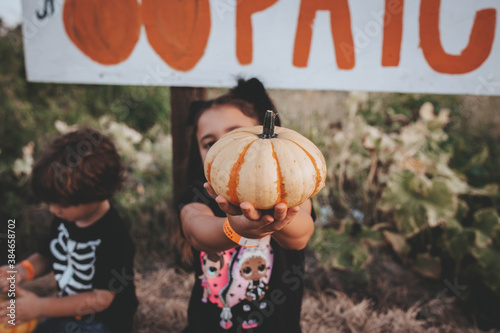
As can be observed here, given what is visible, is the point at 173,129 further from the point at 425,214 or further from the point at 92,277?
the point at 425,214

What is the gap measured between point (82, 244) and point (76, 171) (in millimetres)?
325

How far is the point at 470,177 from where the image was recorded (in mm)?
2596

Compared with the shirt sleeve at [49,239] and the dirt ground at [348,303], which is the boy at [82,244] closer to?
the shirt sleeve at [49,239]

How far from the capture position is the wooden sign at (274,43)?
151 cm

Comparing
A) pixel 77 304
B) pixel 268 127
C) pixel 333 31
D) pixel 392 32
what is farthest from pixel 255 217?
pixel 392 32

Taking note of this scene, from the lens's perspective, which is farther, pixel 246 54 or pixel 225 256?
pixel 246 54

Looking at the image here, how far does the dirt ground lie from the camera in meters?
1.82

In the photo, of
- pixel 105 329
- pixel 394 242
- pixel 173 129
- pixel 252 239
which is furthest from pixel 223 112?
pixel 394 242

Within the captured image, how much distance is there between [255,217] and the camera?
740 millimetres

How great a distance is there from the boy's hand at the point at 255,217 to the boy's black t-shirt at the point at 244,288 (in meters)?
0.41

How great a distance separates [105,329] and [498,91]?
2.17 m

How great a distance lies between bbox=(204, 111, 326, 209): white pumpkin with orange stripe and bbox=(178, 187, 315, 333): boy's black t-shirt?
431 millimetres

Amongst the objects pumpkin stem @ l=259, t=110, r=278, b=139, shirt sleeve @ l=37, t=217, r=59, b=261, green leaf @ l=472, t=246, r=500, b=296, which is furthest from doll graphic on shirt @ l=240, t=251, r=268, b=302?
green leaf @ l=472, t=246, r=500, b=296

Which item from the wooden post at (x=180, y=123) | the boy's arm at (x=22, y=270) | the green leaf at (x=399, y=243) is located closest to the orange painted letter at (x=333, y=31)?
the wooden post at (x=180, y=123)
